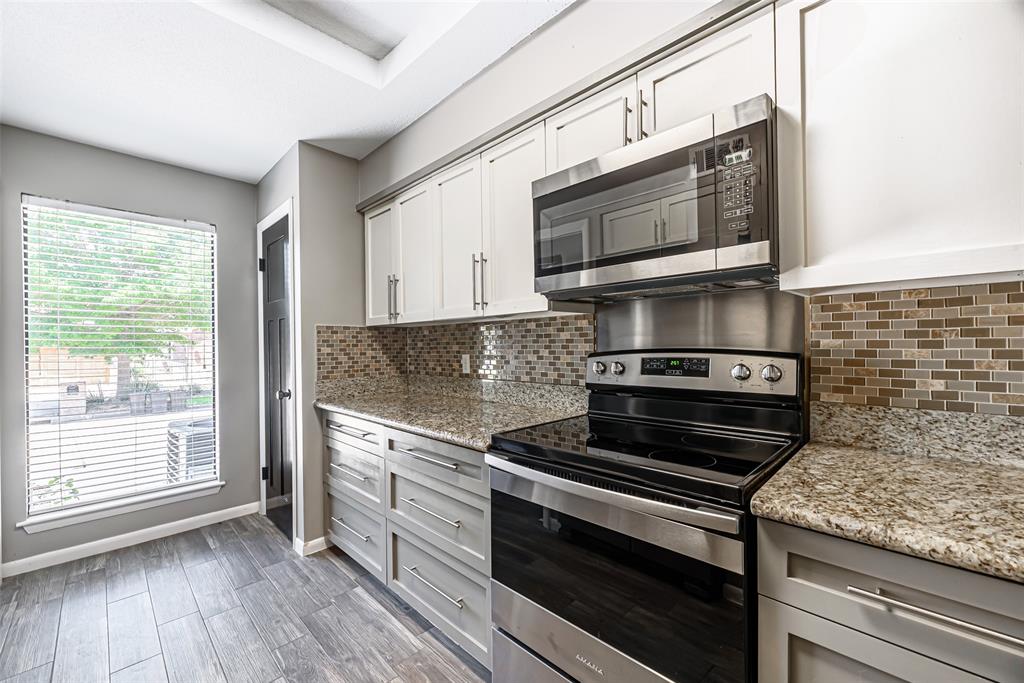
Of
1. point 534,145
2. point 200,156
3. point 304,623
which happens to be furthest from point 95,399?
point 534,145

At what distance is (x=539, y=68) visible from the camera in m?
1.74

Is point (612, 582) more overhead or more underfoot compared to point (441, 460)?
more underfoot

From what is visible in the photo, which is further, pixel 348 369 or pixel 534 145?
pixel 348 369

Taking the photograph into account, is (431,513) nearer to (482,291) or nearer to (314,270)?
(482,291)

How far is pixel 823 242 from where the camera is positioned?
3.70 ft

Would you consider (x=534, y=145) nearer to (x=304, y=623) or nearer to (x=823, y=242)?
(x=823, y=242)

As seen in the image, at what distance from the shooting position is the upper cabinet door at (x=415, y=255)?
7.75ft

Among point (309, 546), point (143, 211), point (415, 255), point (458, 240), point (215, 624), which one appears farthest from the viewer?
point (143, 211)

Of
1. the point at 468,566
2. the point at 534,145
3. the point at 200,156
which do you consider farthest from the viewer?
the point at 200,156

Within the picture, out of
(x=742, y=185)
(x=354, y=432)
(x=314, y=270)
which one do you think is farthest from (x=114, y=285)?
(x=742, y=185)

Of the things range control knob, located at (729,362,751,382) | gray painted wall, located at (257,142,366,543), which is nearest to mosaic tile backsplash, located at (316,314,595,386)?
gray painted wall, located at (257,142,366,543)

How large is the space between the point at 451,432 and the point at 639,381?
745 millimetres

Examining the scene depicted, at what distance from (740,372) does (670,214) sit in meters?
0.58

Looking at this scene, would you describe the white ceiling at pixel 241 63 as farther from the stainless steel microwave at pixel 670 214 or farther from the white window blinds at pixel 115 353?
the stainless steel microwave at pixel 670 214
